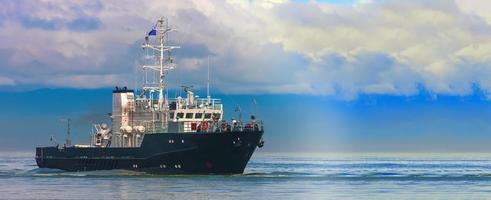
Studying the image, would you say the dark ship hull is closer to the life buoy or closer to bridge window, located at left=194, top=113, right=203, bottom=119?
the life buoy

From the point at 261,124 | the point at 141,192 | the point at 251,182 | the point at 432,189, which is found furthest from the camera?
the point at 261,124

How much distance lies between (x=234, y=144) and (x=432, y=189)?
21.1 metres

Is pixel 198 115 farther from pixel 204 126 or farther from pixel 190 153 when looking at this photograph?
pixel 190 153

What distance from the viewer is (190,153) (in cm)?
9419

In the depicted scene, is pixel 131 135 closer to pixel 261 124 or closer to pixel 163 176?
pixel 163 176

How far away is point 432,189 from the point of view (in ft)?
276

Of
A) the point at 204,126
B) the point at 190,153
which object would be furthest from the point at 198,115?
the point at 190,153

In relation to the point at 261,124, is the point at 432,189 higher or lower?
lower

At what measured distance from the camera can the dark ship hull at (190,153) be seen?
93.7m

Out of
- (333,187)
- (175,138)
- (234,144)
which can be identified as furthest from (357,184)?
(175,138)

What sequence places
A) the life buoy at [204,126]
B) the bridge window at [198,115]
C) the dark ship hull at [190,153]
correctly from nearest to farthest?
the dark ship hull at [190,153] → the life buoy at [204,126] → the bridge window at [198,115]

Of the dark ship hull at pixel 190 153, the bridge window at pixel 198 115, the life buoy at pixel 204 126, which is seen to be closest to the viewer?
the dark ship hull at pixel 190 153

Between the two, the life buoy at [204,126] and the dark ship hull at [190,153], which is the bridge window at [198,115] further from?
the dark ship hull at [190,153]

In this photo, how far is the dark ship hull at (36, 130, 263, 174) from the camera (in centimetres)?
9369
